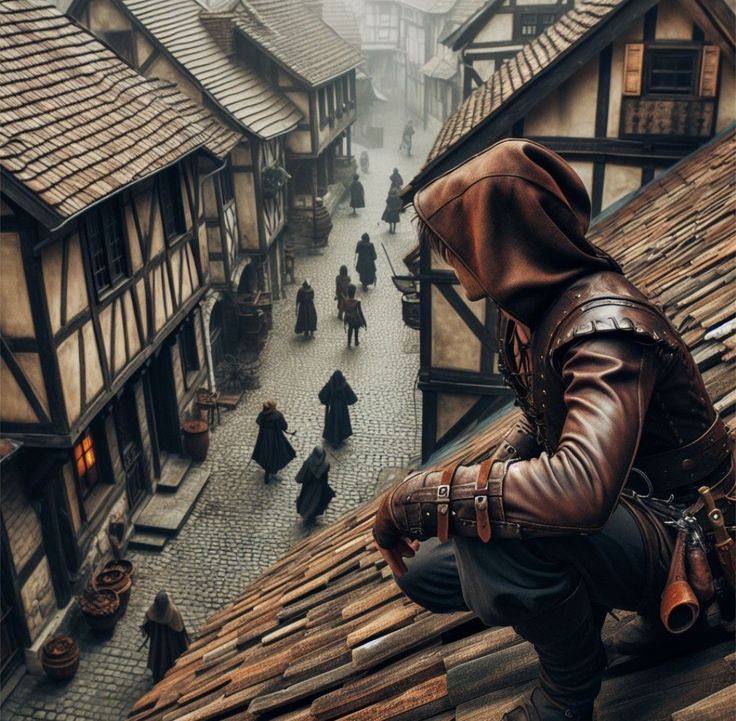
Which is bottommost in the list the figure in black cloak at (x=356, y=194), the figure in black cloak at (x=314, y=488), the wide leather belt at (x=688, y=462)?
the figure in black cloak at (x=356, y=194)

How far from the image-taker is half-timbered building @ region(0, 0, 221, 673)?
9.33 m

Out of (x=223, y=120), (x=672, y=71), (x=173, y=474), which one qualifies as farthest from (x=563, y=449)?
(x=223, y=120)

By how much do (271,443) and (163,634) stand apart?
5.16 metres

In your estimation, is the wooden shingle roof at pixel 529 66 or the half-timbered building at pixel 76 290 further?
the wooden shingle roof at pixel 529 66

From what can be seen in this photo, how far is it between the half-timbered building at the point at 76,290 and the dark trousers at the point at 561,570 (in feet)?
24.4

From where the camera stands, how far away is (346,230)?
105 ft

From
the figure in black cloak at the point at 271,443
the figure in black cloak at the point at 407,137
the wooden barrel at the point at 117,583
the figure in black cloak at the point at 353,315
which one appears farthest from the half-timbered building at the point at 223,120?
the figure in black cloak at the point at 407,137

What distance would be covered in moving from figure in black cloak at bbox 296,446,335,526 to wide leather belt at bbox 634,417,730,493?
36.3 ft

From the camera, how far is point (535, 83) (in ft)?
34.6

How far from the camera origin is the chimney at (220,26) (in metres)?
23.5

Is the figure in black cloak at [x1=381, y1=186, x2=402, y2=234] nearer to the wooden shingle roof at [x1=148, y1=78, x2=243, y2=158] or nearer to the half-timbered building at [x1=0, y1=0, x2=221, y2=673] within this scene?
the wooden shingle roof at [x1=148, y1=78, x2=243, y2=158]

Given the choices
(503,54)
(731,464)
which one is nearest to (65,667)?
(731,464)

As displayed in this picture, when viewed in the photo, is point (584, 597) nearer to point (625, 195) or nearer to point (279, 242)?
point (625, 195)

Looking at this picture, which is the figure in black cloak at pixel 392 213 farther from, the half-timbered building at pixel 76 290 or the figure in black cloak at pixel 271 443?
the figure in black cloak at pixel 271 443
